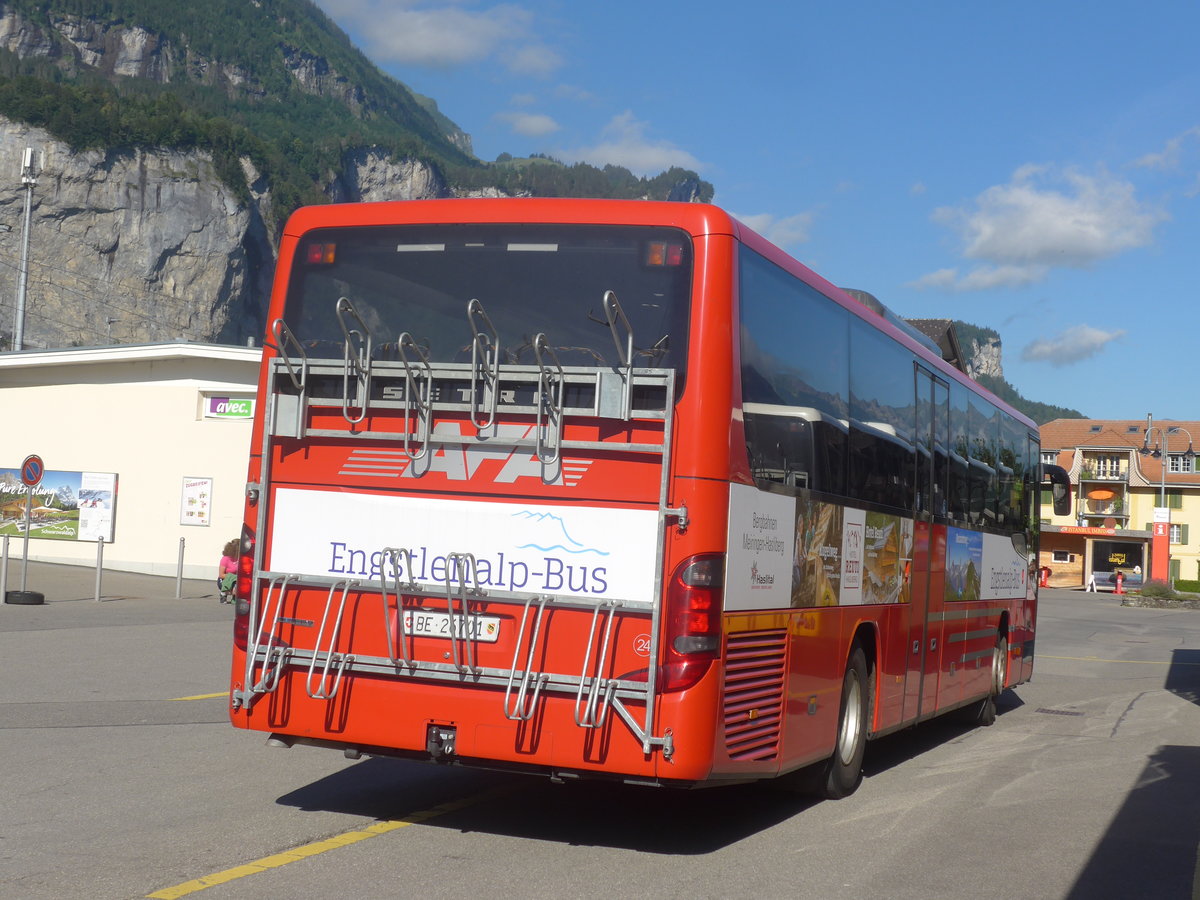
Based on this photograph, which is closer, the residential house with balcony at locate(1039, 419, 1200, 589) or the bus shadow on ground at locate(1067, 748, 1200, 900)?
the bus shadow on ground at locate(1067, 748, 1200, 900)

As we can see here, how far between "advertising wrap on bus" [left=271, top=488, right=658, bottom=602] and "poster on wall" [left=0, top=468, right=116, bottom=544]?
26.3m

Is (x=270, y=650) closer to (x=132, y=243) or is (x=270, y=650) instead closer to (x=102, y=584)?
(x=102, y=584)

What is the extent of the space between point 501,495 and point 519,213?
1.46m

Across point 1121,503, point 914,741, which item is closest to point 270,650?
point 914,741

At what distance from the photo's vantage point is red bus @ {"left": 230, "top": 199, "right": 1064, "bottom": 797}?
20.4 ft

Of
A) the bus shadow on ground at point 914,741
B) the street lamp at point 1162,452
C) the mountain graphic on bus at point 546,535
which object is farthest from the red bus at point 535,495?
the street lamp at point 1162,452

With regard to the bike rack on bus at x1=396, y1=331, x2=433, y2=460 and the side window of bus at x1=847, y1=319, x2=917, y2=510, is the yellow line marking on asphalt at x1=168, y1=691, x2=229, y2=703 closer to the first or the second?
the bike rack on bus at x1=396, y1=331, x2=433, y2=460

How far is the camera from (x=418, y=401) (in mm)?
6570

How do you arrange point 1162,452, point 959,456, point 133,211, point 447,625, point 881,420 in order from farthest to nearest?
point 133,211
point 1162,452
point 959,456
point 881,420
point 447,625

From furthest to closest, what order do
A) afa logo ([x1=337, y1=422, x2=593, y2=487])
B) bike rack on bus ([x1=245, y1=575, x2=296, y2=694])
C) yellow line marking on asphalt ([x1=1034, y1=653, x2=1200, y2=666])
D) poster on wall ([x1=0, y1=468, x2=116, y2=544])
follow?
poster on wall ([x1=0, y1=468, x2=116, y2=544]) < yellow line marking on asphalt ([x1=1034, y1=653, x2=1200, y2=666]) < bike rack on bus ([x1=245, y1=575, x2=296, y2=694]) < afa logo ([x1=337, y1=422, x2=593, y2=487])

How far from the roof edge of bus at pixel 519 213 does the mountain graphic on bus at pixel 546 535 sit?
1.50m

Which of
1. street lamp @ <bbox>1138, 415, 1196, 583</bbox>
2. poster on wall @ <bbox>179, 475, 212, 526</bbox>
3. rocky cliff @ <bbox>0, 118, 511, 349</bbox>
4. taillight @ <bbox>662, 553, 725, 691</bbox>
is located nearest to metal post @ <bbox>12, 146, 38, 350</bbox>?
poster on wall @ <bbox>179, 475, 212, 526</bbox>

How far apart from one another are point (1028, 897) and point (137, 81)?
589ft

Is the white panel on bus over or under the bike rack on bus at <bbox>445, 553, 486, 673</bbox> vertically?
over
